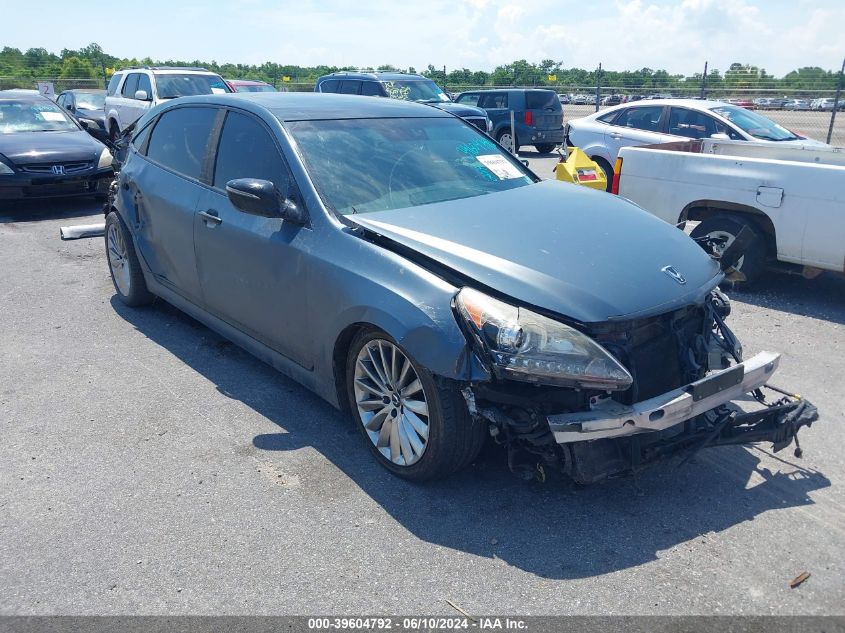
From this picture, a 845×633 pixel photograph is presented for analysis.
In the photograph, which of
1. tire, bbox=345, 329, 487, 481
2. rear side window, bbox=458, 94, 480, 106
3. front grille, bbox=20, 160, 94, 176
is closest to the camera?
tire, bbox=345, 329, 487, 481

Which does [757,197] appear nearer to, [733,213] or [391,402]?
[733,213]

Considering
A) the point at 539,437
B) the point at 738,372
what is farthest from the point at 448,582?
the point at 738,372

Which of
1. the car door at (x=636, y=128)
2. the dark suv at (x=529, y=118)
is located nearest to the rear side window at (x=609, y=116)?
the car door at (x=636, y=128)

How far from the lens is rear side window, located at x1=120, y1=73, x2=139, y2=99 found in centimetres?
1524

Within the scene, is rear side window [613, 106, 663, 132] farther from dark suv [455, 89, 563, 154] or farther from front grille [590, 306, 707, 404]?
front grille [590, 306, 707, 404]

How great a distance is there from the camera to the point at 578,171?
26.5 feet

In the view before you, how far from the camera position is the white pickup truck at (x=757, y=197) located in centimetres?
585

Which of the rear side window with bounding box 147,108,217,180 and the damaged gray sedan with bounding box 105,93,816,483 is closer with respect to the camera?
the damaged gray sedan with bounding box 105,93,816,483

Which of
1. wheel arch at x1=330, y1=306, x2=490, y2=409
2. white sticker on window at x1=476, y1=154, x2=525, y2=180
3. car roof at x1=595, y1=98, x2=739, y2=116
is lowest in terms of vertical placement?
wheel arch at x1=330, y1=306, x2=490, y2=409

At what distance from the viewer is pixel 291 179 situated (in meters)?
3.98

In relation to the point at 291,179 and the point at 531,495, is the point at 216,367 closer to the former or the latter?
the point at 291,179

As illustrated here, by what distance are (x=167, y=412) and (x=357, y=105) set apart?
2.31 metres

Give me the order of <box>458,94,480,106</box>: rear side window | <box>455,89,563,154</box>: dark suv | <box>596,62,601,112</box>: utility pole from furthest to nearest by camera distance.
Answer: <box>596,62,601,112</box>: utility pole
<box>458,94,480,106</box>: rear side window
<box>455,89,563,154</box>: dark suv

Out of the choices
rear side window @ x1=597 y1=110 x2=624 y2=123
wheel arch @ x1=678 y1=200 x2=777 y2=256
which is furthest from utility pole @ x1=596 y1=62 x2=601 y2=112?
wheel arch @ x1=678 y1=200 x2=777 y2=256
